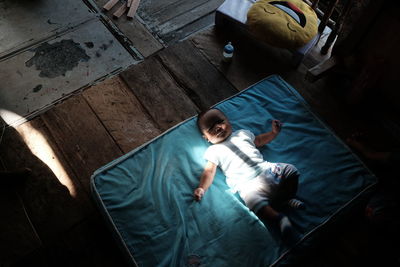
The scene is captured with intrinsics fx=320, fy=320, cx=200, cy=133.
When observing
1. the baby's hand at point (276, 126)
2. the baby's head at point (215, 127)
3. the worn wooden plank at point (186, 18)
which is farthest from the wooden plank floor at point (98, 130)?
the baby's hand at point (276, 126)

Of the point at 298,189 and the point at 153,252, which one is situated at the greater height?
the point at 153,252

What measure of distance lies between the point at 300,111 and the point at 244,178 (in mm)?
749

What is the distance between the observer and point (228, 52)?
101 inches

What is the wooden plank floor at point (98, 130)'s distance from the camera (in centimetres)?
191

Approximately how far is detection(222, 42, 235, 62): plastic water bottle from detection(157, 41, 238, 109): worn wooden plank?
0.13 meters

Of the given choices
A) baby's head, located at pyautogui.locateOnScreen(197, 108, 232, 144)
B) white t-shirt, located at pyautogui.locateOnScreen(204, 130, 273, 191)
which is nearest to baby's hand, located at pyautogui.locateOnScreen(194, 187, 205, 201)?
white t-shirt, located at pyautogui.locateOnScreen(204, 130, 273, 191)

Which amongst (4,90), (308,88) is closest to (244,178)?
(308,88)

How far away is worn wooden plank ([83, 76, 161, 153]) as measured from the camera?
7.48ft

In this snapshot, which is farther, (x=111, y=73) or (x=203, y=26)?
(x=203, y=26)

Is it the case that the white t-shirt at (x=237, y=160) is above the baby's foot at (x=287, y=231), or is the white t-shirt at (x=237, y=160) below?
above

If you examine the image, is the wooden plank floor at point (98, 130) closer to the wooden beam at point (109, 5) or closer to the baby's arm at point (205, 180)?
the baby's arm at point (205, 180)

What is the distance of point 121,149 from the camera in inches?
88.0

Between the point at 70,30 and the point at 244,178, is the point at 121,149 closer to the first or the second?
the point at 244,178

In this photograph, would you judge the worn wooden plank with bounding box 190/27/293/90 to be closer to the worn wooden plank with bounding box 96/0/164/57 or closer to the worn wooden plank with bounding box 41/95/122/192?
the worn wooden plank with bounding box 96/0/164/57
